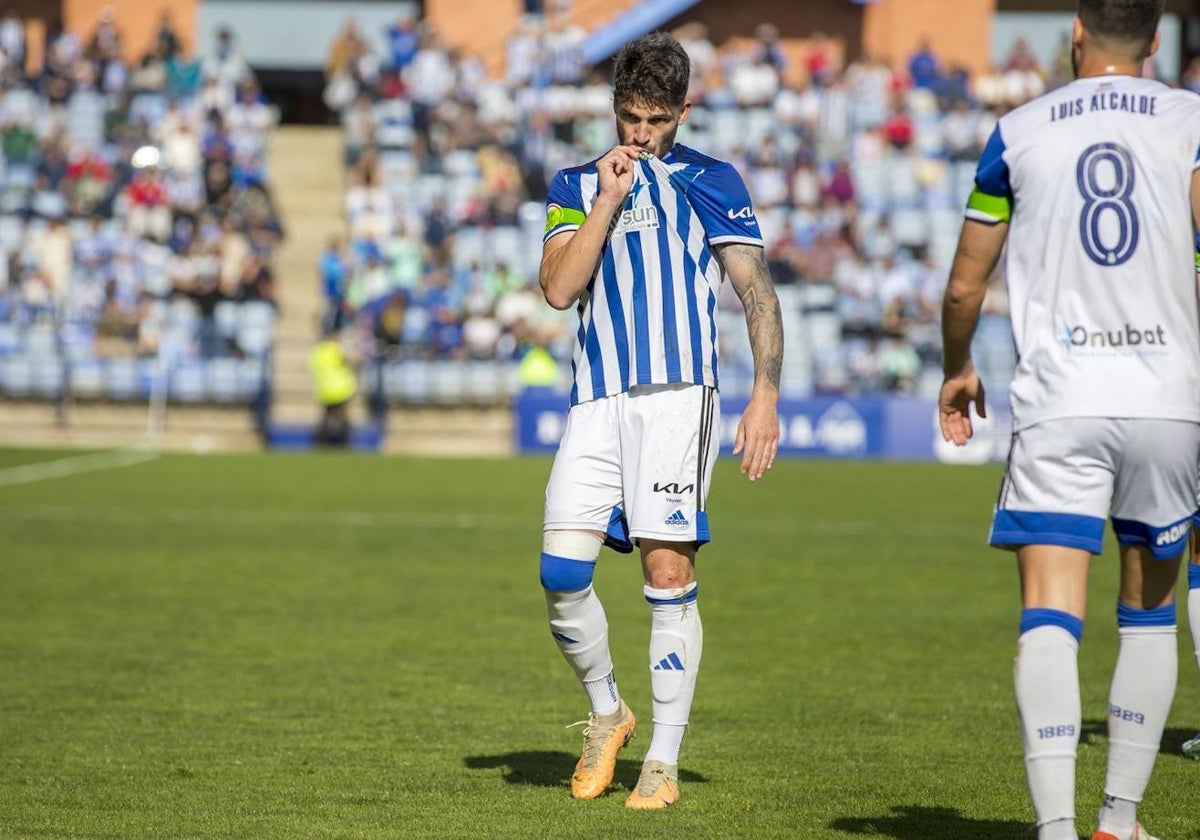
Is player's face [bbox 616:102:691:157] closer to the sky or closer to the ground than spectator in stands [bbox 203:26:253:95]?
closer to the ground

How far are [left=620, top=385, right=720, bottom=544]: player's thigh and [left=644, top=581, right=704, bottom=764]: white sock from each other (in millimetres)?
202

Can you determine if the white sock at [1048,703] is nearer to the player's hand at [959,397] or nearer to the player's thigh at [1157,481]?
the player's thigh at [1157,481]

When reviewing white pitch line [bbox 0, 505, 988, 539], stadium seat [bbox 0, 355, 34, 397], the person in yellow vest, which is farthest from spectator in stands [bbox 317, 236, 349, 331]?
white pitch line [bbox 0, 505, 988, 539]

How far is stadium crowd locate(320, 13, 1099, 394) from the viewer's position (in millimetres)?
24609

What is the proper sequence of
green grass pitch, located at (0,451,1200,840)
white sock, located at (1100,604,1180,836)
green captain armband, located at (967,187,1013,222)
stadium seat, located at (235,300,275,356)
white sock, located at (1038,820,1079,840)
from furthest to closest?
stadium seat, located at (235,300,275,356) < green grass pitch, located at (0,451,1200,840) < white sock, located at (1100,604,1180,836) < green captain armband, located at (967,187,1013,222) < white sock, located at (1038,820,1079,840)

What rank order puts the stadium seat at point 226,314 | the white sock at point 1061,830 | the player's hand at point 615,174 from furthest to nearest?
the stadium seat at point 226,314 → the player's hand at point 615,174 → the white sock at point 1061,830

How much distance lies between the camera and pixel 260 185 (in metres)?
27.1

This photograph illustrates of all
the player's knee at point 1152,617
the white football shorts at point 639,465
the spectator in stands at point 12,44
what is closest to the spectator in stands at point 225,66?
the spectator in stands at point 12,44

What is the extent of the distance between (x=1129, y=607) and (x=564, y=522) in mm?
1644

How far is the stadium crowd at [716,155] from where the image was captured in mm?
24609

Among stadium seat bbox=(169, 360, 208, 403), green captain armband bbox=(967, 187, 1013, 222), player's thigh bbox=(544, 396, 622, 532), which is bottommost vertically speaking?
stadium seat bbox=(169, 360, 208, 403)

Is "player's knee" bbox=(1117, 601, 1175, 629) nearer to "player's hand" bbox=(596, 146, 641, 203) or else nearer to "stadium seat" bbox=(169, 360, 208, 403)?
"player's hand" bbox=(596, 146, 641, 203)

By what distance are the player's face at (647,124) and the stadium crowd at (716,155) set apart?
18804 millimetres

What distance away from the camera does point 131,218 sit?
2592 cm
